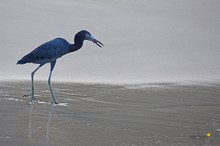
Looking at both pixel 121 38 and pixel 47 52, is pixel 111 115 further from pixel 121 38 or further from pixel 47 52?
pixel 121 38

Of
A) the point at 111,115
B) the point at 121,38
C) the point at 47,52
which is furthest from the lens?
the point at 121,38

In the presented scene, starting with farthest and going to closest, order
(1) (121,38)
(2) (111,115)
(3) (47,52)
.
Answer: (1) (121,38), (3) (47,52), (2) (111,115)

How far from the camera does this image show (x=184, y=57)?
474 inches

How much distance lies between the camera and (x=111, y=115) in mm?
7141

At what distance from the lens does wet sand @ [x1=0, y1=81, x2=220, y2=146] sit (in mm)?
5797

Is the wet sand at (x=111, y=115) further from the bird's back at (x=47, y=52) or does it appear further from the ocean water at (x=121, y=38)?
the ocean water at (x=121, y=38)

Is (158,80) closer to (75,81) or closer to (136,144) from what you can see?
(75,81)

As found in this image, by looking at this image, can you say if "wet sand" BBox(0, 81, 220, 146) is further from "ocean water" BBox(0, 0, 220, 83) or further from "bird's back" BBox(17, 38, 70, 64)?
"ocean water" BBox(0, 0, 220, 83)

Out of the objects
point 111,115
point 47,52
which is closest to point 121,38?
point 47,52

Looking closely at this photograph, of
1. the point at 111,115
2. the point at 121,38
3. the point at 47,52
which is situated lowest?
the point at 111,115

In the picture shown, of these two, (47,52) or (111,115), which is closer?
(111,115)

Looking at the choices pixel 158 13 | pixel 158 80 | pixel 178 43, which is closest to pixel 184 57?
pixel 178 43

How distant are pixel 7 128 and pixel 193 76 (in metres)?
5.36

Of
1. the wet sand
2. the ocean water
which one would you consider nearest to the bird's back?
the wet sand
